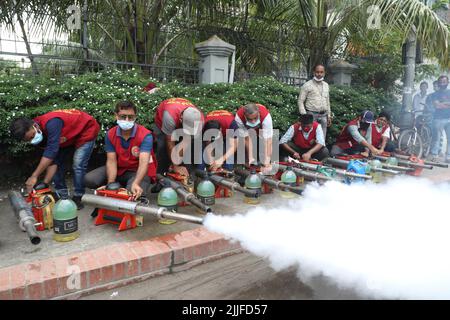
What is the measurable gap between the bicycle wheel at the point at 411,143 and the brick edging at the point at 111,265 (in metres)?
5.93

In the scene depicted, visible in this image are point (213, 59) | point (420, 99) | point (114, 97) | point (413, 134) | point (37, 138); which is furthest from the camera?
point (420, 99)

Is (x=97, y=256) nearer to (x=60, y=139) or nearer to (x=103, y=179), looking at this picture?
(x=103, y=179)

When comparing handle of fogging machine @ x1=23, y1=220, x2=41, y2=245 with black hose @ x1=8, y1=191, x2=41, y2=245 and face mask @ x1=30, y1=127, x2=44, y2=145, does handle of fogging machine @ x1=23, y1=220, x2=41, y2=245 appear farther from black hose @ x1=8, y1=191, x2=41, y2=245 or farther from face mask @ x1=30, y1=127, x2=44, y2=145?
face mask @ x1=30, y1=127, x2=44, y2=145

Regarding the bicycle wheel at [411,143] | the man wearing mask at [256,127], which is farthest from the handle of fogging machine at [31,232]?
the bicycle wheel at [411,143]

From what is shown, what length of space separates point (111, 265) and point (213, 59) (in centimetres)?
514

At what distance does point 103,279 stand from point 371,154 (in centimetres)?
524

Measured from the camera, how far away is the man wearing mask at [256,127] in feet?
16.6

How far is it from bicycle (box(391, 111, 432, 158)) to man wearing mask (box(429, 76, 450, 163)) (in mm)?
149

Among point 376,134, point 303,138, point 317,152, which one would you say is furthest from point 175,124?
point 376,134

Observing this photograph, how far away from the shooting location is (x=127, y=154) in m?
3.96

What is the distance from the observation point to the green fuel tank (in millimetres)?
3084

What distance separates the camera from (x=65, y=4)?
21.3 feet

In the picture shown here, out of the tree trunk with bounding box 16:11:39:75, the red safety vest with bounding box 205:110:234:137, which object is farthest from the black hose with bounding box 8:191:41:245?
the tree trunk with bounding box 16:11:39:75
